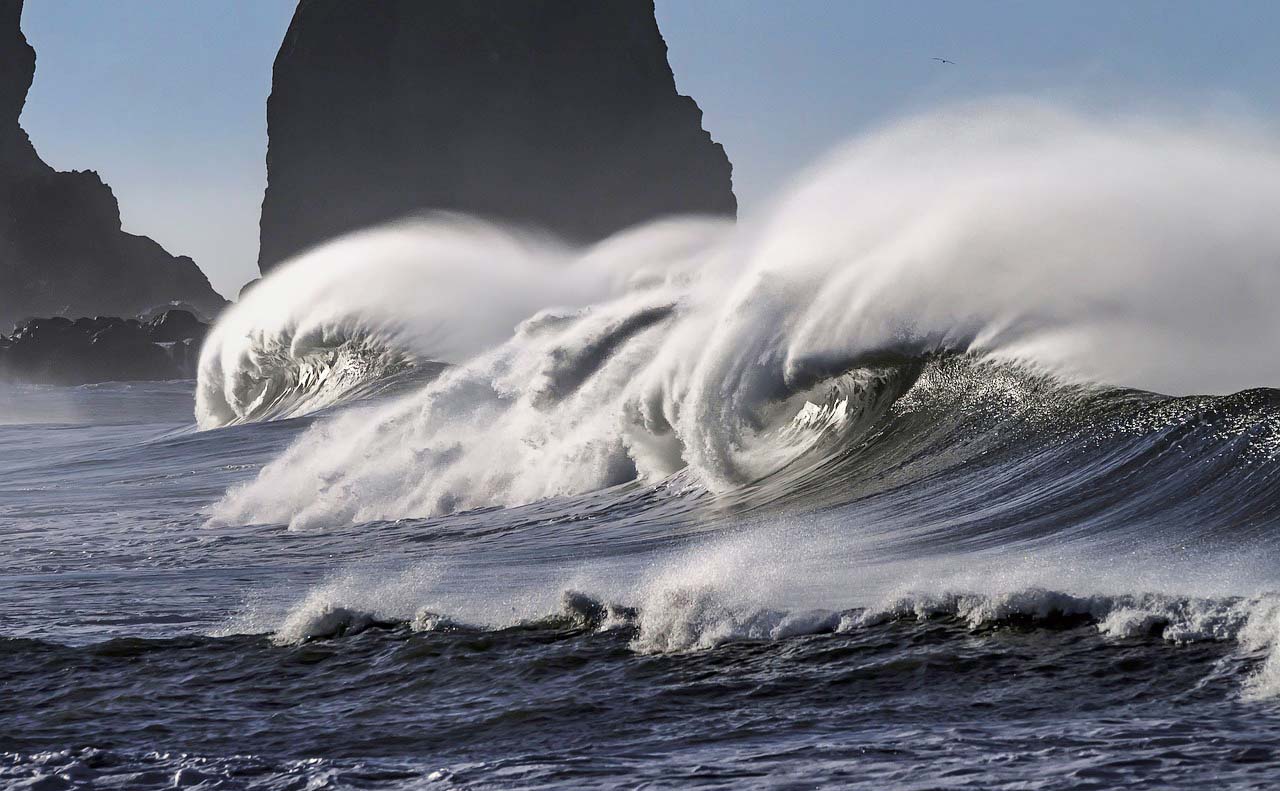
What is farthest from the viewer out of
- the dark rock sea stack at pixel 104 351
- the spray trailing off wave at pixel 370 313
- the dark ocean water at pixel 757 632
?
the dark rock sea stack at pixel 104 351

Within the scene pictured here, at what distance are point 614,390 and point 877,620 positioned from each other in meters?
7.95

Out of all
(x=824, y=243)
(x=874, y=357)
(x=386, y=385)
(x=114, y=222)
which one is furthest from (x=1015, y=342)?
(x=114, y=222)

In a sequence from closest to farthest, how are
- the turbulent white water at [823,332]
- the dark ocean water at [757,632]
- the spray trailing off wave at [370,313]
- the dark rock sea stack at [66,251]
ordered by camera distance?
the dark ocean water at [757,632], the turbulent white water at [823,332], the spray trailing off wave at [370,313], the dark rock sea stack at [66,251]

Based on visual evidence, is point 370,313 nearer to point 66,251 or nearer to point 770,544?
point 770,544

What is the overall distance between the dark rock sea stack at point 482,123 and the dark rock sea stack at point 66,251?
43699 millimetres

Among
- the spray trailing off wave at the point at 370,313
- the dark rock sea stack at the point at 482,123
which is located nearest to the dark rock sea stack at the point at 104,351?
the dark rock sea stack at the point at 482,123

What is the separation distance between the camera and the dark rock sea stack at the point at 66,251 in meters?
156

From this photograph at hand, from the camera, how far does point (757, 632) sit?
6.61m

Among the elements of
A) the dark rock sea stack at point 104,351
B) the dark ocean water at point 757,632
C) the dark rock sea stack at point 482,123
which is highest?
the dark rock sea stack at point 482,123

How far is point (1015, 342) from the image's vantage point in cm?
1165

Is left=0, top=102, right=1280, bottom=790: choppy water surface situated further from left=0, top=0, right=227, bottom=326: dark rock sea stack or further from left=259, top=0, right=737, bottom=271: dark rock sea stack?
left=0, top=0, right=227, bottom=326: dark rock sea stack

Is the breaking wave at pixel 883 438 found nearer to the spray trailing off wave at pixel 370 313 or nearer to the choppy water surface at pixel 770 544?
the choppy water surface at pixel 770 544

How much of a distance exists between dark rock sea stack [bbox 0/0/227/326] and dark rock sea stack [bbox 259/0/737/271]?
43.7 m

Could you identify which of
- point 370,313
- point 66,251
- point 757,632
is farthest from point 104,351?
point 757,632
